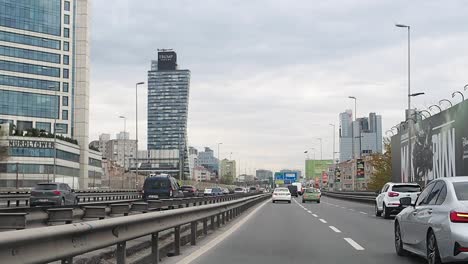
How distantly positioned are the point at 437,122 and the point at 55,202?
27.0m

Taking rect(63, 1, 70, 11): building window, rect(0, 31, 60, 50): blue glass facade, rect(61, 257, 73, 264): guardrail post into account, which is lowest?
rect(61, 257, 73, 264): guardrail post

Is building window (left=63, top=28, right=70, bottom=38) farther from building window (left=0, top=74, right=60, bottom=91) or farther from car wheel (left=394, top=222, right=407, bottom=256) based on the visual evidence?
car wheel (left=394, top=222, right=407, bottom=256)

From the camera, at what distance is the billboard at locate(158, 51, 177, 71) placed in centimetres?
18800

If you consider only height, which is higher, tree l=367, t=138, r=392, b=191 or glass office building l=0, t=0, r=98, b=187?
glass office building l=0, t=0, r=98, b=187

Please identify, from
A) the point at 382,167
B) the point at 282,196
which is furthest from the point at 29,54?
the point at 282,196

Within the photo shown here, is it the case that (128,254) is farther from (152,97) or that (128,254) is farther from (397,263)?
(152,97)

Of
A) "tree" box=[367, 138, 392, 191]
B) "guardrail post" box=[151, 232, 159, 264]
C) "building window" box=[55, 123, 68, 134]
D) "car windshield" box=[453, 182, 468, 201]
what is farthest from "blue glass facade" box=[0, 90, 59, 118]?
"car windshield" box=[453, 182, 468, 201]

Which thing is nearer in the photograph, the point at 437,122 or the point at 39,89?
the point at 437,122

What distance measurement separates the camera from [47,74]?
11150cm

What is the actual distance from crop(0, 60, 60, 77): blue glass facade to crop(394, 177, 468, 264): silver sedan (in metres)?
106

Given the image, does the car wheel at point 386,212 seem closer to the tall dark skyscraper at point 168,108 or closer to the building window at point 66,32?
the building window at point 66,32

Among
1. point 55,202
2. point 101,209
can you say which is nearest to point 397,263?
point 101,209

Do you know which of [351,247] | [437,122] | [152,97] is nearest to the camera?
[351,247]

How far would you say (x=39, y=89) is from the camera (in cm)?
11019
